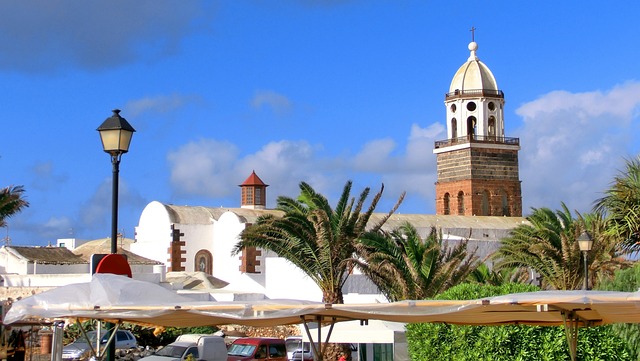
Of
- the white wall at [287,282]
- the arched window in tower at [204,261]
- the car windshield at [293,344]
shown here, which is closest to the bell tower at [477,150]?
the arched window in tower at [204,261]

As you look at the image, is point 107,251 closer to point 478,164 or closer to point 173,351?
point 478,164

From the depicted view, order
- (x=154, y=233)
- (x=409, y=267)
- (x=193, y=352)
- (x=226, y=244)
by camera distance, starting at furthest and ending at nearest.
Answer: (x=154, y=233)
(x=226, y=244)
(x=409, y=267)
(x=193, y=352)

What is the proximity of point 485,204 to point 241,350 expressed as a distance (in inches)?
1751

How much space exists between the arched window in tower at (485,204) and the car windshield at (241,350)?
43648mm

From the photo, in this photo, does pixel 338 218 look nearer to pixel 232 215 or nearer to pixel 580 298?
→ pixel 580 298

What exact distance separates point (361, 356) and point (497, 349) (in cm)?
991

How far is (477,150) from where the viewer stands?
68.6m

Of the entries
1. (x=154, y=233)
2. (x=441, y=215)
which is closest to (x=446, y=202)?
(x=441, y=215)

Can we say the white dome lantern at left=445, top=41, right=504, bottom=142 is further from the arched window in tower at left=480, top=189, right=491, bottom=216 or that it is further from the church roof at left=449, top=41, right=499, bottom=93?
the arched window in tower at left=480, top=189, right=491, bottom=216

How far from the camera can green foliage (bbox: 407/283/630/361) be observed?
1997cm

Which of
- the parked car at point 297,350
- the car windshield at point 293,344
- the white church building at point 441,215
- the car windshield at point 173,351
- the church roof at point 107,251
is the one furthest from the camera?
the church roof at point 107,251

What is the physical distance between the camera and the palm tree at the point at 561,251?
3044cm

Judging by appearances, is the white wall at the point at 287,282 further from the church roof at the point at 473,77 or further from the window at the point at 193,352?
the church roof at the point at 473,77

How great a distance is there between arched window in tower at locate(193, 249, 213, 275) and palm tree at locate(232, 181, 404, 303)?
2322cm
